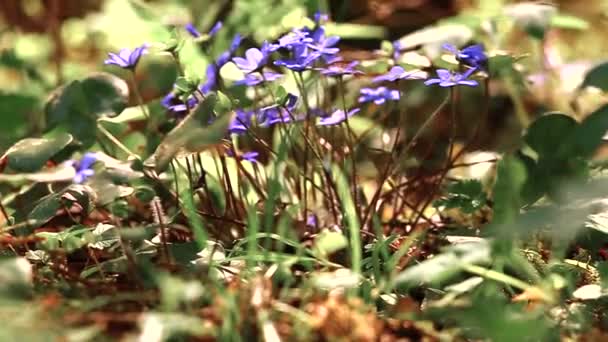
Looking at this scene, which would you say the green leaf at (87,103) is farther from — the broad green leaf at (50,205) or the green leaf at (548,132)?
the green leaf at (548,132)

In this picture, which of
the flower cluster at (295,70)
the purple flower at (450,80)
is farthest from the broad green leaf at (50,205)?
the purple flower at (450,80)

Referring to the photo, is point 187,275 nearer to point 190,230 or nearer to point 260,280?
point 260,280

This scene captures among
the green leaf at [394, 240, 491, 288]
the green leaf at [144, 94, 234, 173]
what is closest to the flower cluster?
the green leaf at [144, 94, 234, 173]

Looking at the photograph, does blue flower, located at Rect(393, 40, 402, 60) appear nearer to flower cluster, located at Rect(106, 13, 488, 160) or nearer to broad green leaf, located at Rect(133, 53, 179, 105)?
flower cluster, located at Rect(106, 13, 488, 160)

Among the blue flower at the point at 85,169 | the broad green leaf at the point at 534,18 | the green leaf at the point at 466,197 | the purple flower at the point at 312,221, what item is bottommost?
the purple flower at the point at 312,221

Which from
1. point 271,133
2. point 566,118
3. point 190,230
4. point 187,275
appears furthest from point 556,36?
point 187,275

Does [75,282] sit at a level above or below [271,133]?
above

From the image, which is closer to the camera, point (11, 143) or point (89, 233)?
point (89, 233)
